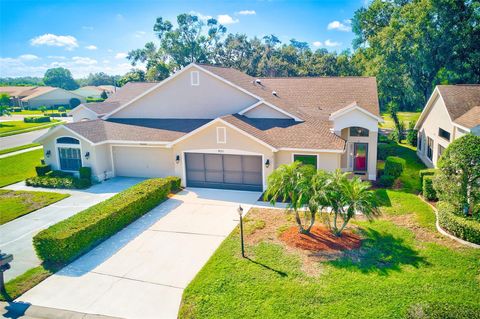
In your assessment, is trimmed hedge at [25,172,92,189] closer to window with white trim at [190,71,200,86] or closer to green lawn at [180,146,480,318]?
window with white trim at [190,71,200,86]

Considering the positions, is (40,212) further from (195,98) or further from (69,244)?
(195,98)

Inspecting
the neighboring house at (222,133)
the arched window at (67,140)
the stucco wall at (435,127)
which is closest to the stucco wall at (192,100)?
the neighboring house at (222,133)

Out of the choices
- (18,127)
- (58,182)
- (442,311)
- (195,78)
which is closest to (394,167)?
(442,311)

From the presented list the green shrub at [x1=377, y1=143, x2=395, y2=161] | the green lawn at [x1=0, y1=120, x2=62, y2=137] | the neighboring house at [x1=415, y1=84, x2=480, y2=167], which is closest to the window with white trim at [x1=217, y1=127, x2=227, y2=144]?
the neighboring house at [x1=415, y1=84, x2=480, y2=167]

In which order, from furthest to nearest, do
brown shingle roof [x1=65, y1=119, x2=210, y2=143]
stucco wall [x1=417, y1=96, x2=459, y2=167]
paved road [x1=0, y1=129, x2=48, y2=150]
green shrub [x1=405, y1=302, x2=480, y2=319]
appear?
paved road [x1=0, y1=129, x2=48, y2=150] < brown shingle roof [x1=65, y1=119, x2=210, y2=143] < stucco wall [x1=417, y1=96, x2=459, y2=167] < green shrub [x1=405, y1=302, x2=480, y2=319]

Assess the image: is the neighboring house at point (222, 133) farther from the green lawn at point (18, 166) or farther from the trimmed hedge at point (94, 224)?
the trimmed hedge at point (94, 224)

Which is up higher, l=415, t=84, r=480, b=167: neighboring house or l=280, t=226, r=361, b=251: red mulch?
l=415, t=84, r=480, b=167: neighboring house
